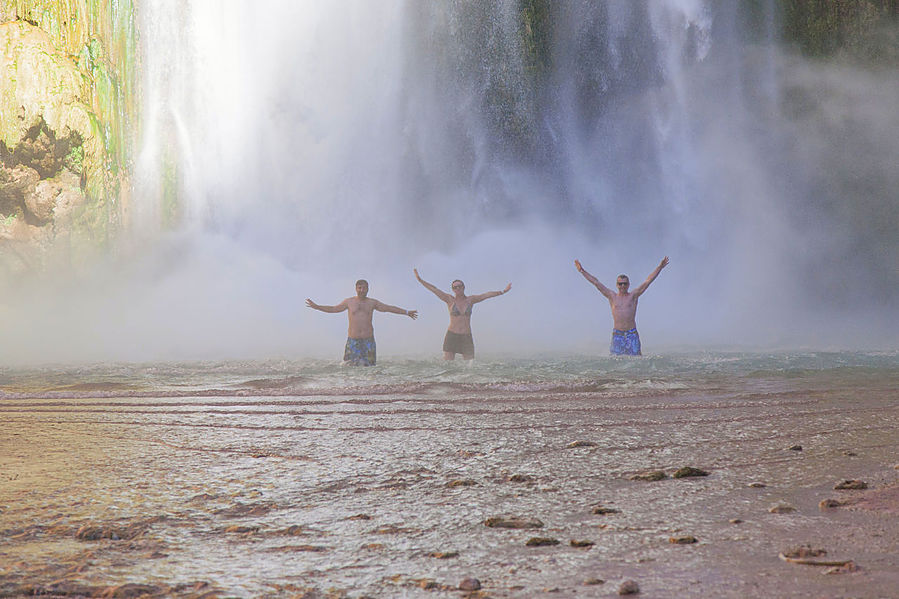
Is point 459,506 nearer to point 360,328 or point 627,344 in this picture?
point 360,328

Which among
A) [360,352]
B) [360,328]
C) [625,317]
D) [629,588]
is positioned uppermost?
[625,317]

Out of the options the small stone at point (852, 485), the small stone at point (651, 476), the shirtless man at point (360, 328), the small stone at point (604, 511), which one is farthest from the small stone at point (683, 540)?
the shirtless man at point (360, 328)

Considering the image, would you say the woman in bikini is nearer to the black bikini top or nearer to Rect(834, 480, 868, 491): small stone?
the black bikini top

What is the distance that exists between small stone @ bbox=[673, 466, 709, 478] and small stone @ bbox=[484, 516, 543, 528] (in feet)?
3.22

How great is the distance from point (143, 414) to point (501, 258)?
18302 mm

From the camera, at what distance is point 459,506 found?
3.17 metres

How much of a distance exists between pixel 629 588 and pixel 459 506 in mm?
1148

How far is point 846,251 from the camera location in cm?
2462

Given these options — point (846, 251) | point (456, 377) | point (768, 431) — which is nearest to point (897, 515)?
point (768, 431)

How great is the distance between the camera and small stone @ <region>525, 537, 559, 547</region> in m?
2.59

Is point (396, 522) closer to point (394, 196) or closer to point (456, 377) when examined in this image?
point (456, 377)

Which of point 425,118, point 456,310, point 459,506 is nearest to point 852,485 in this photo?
point 459,506

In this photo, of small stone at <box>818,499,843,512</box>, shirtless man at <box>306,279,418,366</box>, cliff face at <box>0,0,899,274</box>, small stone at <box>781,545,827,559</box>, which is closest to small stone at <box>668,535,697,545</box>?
A: small stone at <box>781,545,827,559</box>

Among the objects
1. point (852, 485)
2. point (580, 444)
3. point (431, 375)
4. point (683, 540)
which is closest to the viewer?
point (683, 540)
